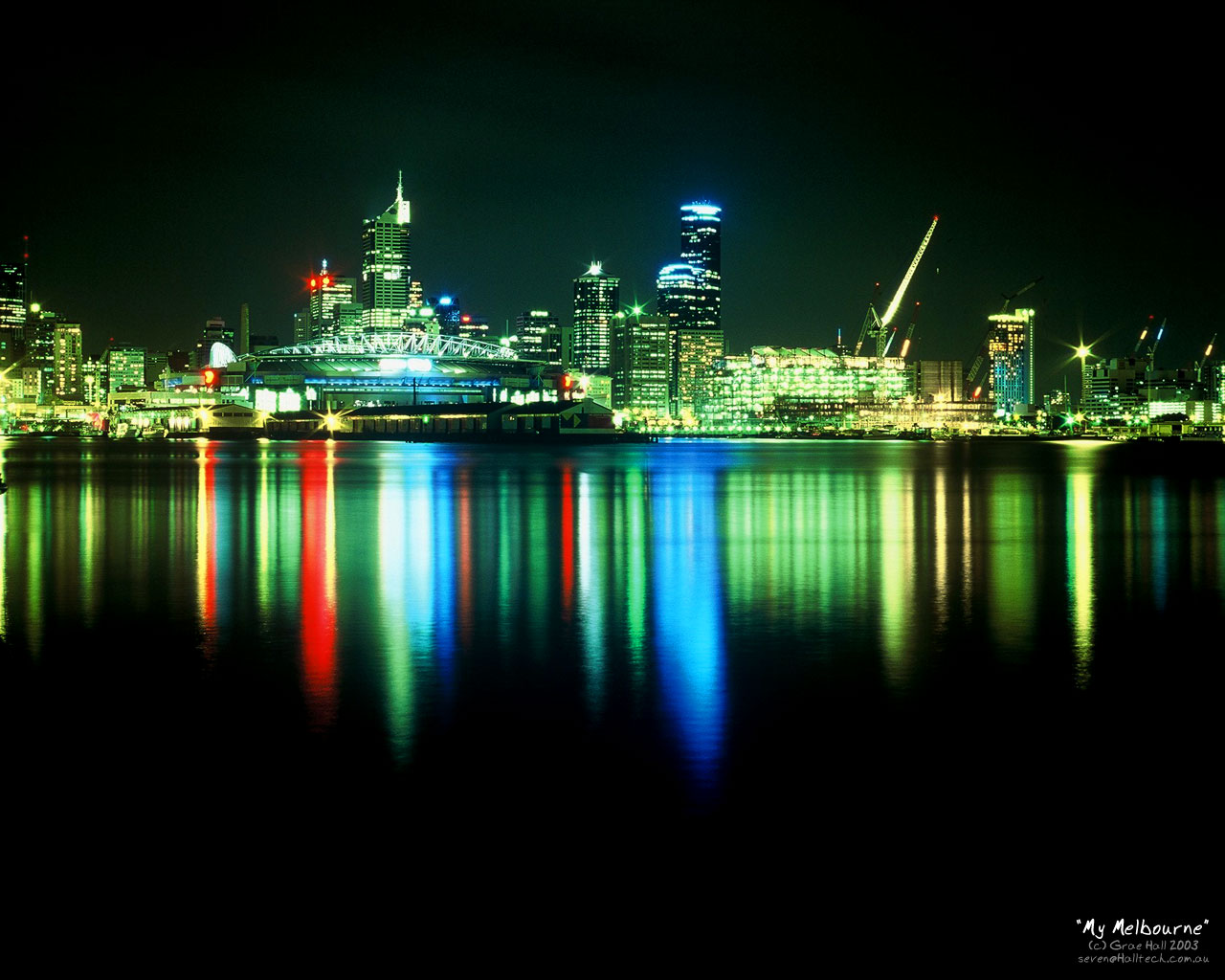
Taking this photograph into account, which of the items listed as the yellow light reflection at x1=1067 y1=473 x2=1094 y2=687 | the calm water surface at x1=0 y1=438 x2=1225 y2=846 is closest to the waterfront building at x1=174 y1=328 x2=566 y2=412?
the yellow light reflection at x1=1067 y1=473 x2=1094 y2=687

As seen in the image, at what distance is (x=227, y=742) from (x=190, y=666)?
348cm

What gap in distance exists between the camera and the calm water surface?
817cm

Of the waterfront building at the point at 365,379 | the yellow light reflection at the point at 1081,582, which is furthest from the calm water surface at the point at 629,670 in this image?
the waterfront building at the point at 365,379

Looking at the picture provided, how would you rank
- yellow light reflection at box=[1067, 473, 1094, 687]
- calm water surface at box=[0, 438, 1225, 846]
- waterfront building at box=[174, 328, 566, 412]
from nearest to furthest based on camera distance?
calm water surface at box=[0, 438, 1225, 846] < yellow light reflection at box=[1067, 473, 1094, 687] < waterfront building at box=[174, 328, 566, 412]

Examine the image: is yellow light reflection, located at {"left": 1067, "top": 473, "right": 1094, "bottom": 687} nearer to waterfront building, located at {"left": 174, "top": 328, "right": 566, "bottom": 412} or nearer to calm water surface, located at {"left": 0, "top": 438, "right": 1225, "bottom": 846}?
calm water surface, located at {"left": 0, "top": 438, "right": 1225, "bottom": 846}

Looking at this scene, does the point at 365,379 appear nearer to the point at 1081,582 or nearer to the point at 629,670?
the point at 1081,582

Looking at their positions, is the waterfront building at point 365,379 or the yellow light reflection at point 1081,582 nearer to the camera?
the yellow light reflection at point 1081,582

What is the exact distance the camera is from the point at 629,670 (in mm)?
12227

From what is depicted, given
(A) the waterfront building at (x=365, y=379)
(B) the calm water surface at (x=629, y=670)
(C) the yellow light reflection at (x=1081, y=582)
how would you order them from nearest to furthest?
(B) the calm water surface at (x=629, y=670)
(C) the yellow light reflection at (x=1081, y=582)
(A) the waterfront building at (x=365, y=379)

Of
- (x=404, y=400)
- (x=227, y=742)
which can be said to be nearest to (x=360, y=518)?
(x=227, y=742)

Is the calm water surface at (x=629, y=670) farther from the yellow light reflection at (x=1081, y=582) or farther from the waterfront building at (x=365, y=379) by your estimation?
the waterfront building at (x=365, y=379)

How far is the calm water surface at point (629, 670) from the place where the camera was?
817 cm

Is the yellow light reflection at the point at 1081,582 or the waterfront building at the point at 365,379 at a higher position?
the waterfront building at the point at 365,379

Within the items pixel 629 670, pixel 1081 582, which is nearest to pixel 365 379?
pixel 1081 582
